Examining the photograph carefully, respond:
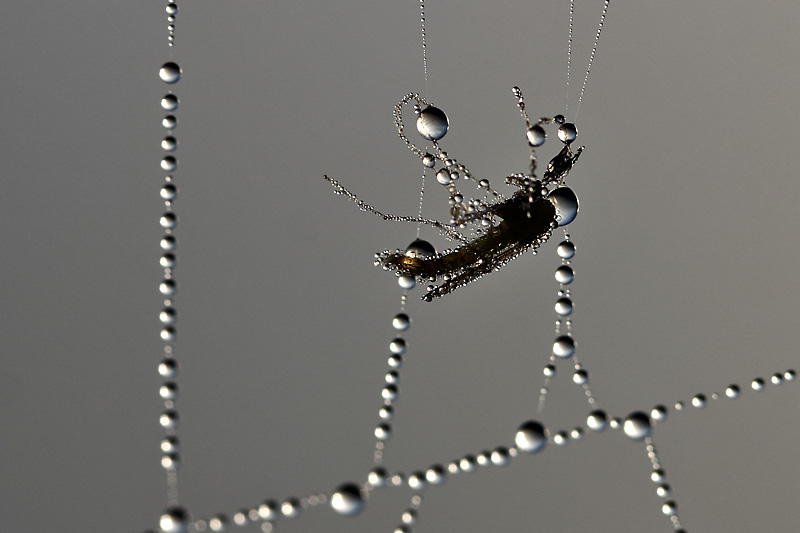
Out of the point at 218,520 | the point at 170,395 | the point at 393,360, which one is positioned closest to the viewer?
the point at 218,520

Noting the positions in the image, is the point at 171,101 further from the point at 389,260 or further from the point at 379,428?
the point at 379,428

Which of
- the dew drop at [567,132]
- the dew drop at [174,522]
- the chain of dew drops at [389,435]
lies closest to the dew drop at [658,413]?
the chain of dew drops at [389,435]

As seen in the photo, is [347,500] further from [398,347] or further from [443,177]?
[443,177]

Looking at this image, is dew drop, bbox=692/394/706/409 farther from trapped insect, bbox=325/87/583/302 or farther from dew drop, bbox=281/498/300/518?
dew drop, bbox=281/498/300/518

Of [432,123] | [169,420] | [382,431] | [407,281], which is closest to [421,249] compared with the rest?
[407,281]

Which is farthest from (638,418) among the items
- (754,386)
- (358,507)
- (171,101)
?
(171,101)

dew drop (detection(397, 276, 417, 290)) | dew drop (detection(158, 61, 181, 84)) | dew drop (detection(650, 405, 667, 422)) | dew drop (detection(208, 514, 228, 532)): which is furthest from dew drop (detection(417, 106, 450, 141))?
dew drop (detection(208, 514, 228, 532))
